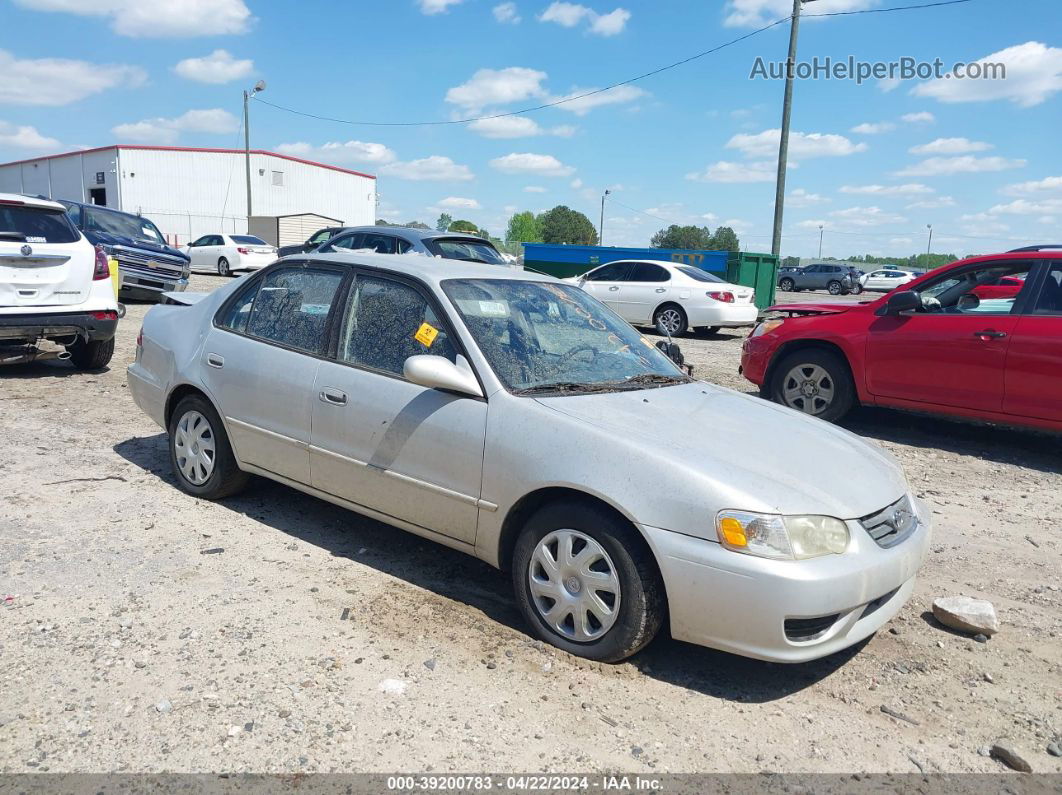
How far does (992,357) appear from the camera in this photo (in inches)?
259

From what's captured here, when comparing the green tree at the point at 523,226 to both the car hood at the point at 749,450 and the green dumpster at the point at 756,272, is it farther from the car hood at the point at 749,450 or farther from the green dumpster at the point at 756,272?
the car hood at the point at 749,450

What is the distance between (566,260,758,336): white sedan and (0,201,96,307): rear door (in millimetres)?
8734

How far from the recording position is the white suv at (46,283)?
7.74m

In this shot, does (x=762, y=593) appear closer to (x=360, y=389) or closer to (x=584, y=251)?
(x=360, y=389)

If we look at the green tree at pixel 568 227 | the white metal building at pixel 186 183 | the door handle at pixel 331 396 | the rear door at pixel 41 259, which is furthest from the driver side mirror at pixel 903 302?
the green tree at pixel 568 227

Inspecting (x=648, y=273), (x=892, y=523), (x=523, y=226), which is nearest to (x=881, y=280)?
(x=648, y=273)

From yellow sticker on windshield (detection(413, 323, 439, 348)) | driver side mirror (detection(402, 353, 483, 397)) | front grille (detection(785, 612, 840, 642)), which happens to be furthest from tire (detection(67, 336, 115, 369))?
front grille (detection(785, 612, 840, 642))

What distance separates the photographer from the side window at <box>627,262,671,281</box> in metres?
15.5

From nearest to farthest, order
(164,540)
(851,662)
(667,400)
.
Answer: (851,662) → (667,400) → (164,540)

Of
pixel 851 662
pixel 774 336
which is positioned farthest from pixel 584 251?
pixel 851 662

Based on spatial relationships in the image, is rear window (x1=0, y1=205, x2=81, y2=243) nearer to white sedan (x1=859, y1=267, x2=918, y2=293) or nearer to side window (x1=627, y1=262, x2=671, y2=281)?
side window (x1=627, y1=262, x2=671, y2=281)

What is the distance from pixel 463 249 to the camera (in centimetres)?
1154

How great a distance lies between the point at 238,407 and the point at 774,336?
530cm

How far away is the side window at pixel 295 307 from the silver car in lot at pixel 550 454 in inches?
0.6
